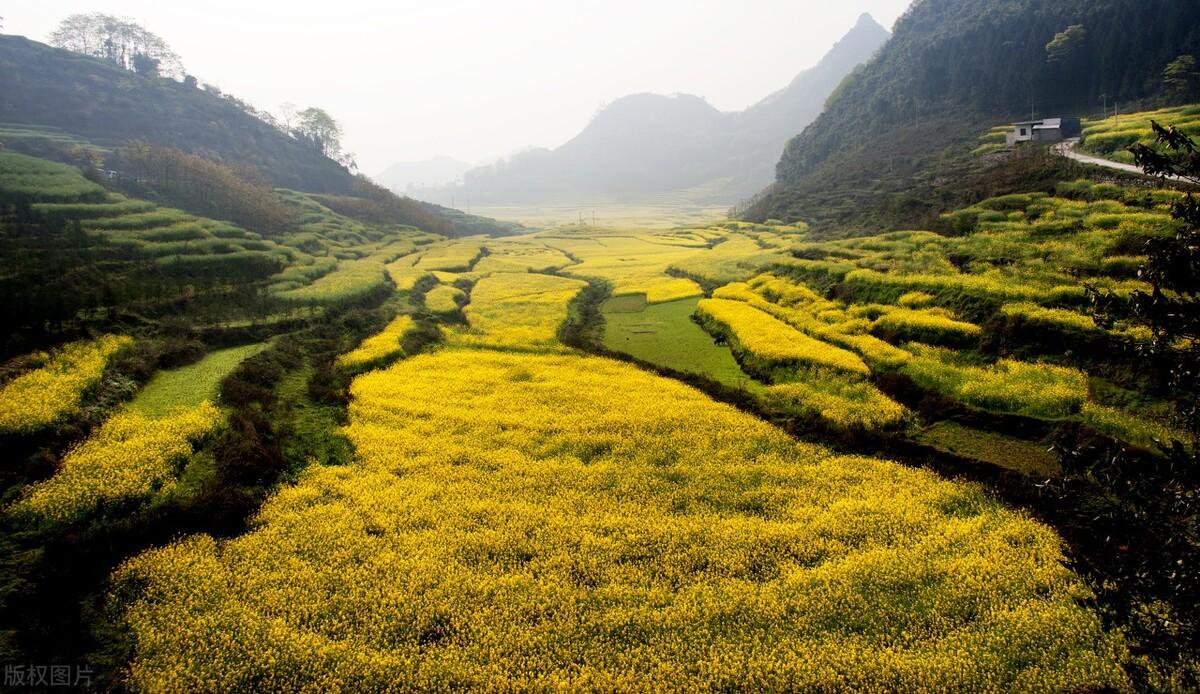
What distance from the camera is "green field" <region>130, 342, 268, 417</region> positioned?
17547mm

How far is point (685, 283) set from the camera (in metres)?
42.3

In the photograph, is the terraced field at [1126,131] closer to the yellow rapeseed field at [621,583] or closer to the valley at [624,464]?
the valley at [624,464]

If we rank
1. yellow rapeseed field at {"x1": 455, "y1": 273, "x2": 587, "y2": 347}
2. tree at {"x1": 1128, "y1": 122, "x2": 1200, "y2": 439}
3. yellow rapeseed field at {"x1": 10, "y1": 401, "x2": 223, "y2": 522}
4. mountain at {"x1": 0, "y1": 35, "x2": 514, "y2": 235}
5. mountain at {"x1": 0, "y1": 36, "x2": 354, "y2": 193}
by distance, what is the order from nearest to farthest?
tree at {"x1": 1128, "y1": 122, "x2": 1200, "y2": 439} < yellow rapeseed field at {"x1": 10, "y1": 401, "x2": 223, "y2": 522} < yellow rapeseed field at {"x1": 455, "y1": 273, "x2": 587, "y2": 347} < mountain at {"x1": 0, "y1": 35, "x2": 514, "y2": 235} < mountain at {"x1": 0, "y1": 36, "x2": 354, "y2": 193}

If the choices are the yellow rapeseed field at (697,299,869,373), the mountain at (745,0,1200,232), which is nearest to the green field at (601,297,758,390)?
the yellow rapeseed field at (697,299,869,373)

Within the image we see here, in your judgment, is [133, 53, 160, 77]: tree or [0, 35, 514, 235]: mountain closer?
[0, 35, 514, 235]: mountain

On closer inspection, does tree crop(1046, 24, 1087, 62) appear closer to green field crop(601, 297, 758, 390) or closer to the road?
the road

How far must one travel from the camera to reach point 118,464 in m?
13.4

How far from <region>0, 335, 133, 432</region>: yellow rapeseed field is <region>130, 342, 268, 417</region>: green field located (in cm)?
151

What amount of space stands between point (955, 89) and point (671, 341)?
92.7 m

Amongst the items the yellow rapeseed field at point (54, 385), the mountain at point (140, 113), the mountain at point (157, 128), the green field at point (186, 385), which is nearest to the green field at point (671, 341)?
the green field at point (186, 385)

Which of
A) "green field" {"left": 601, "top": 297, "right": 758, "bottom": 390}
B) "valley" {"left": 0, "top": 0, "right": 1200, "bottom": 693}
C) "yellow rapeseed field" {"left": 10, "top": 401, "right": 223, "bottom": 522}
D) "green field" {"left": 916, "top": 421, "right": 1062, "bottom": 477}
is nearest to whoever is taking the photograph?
"valley" {"left": 0, "top": 0, "right": 1200, "bottom": 693}

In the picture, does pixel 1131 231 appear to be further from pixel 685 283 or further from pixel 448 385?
Answer: pixel 448 385

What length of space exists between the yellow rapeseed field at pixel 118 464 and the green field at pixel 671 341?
17.3m

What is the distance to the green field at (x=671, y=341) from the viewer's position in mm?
23489
